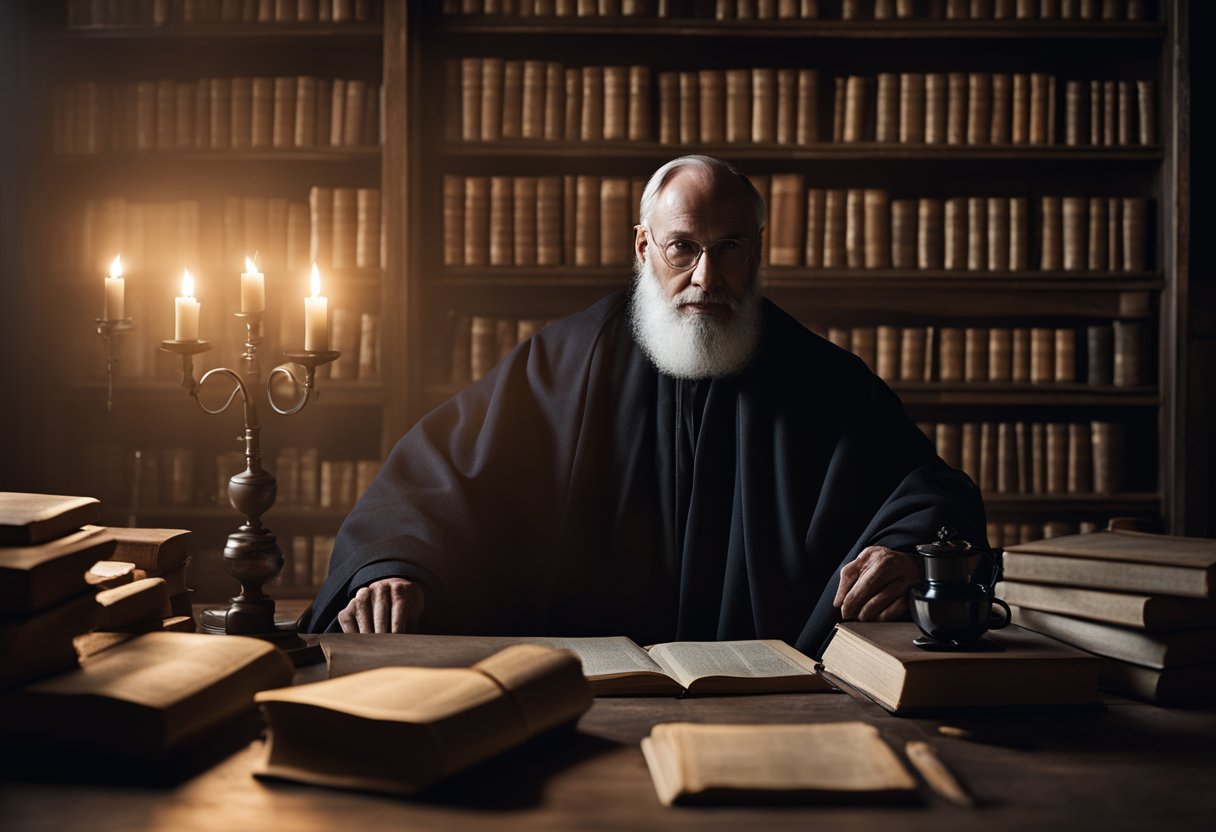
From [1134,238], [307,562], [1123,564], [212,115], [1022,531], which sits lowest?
[307,562]

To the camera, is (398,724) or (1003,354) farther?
(1003,354)

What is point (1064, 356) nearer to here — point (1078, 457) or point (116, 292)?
point (1078, 457)

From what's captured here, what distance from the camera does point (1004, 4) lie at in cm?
411

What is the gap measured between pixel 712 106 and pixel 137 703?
11.3 feet

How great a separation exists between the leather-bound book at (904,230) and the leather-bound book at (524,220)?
1363 millimetres

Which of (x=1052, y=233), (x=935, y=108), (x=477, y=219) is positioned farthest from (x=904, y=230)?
(x=477, y=219)

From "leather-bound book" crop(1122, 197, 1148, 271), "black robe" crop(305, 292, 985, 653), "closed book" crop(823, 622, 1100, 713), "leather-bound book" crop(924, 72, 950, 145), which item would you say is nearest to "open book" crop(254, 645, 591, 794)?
"closed book" crop(823, 622, 1100, 713)

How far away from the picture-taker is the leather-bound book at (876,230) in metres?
4.15

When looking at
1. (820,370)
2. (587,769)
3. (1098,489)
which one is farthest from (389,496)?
(1098,489)

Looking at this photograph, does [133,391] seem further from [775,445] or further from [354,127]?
[775,445]

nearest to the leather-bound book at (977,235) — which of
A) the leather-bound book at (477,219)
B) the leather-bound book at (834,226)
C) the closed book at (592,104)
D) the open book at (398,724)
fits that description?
the leather-bound book at (834,226)

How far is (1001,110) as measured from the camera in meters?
4.14

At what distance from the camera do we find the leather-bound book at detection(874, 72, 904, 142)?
4.13 meters

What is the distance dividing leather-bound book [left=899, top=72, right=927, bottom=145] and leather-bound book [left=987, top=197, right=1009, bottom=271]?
38cm
